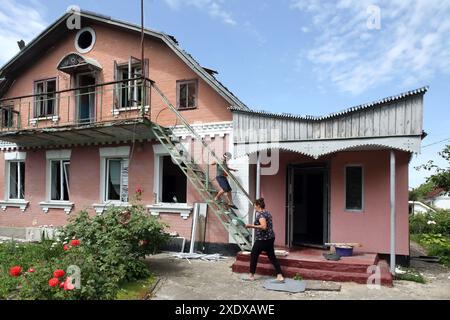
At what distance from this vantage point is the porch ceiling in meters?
10.1

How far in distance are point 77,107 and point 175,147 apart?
437 cm

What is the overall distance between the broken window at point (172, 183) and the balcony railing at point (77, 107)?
5.27 feet

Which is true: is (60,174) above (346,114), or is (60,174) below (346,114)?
below

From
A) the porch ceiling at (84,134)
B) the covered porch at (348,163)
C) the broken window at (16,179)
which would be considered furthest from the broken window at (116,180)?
the covered porch at (348,163)

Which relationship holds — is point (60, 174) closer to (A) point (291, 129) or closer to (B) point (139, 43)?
(B) point (139, 43)

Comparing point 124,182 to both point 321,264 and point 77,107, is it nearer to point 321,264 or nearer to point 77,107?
point 77,107

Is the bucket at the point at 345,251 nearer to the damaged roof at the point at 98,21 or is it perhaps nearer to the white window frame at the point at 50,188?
the damaged roof at the point at 98,21

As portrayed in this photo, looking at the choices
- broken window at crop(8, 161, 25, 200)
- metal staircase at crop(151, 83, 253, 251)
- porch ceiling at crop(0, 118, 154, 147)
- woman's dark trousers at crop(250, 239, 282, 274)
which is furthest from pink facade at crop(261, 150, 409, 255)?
broken window at crop(8, 161, 25, 200)

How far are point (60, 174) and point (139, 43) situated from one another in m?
5.09

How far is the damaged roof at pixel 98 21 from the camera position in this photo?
10.0 metres

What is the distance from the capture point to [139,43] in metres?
11.6

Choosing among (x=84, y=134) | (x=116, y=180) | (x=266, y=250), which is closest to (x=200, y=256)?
(x=266, y=250)
